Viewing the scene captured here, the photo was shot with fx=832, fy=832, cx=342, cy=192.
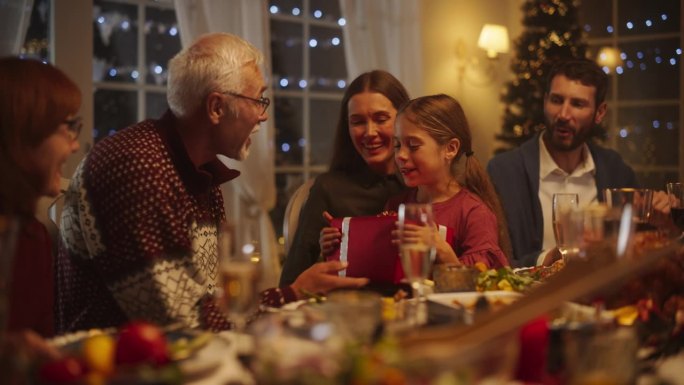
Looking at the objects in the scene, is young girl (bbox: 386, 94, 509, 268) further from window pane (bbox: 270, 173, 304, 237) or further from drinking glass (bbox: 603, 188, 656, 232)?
window pane (bbox: 270, 173, 304, 237)

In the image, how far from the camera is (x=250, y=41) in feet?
15.5

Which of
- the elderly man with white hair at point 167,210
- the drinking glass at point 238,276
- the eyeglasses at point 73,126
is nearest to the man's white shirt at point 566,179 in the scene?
the elderly man with white hair at point 167,210

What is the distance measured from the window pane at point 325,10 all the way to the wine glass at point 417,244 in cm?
370

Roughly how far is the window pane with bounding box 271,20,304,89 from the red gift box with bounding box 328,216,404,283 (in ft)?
9.77

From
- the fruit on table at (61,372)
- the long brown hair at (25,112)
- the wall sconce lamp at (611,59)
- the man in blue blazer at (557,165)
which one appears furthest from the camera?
the wall sconce lamp at (611,59)

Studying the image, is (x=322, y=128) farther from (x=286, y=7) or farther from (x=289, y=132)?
(x=286, y=7)

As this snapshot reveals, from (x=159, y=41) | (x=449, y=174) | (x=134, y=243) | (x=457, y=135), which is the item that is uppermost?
(x=159, y=41)

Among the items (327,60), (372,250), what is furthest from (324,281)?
(327,60)

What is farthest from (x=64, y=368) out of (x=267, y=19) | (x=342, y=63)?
(x=342, y=63)

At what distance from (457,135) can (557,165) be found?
3.35 feet

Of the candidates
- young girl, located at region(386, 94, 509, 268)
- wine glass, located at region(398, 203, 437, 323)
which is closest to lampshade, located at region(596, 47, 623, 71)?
young girl, located at region(386, 94, 509, 268)

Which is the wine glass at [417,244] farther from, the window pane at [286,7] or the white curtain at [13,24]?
the window pane at [286,7]

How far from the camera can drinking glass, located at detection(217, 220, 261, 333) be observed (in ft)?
4.46

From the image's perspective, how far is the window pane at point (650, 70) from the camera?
6.34 meters
